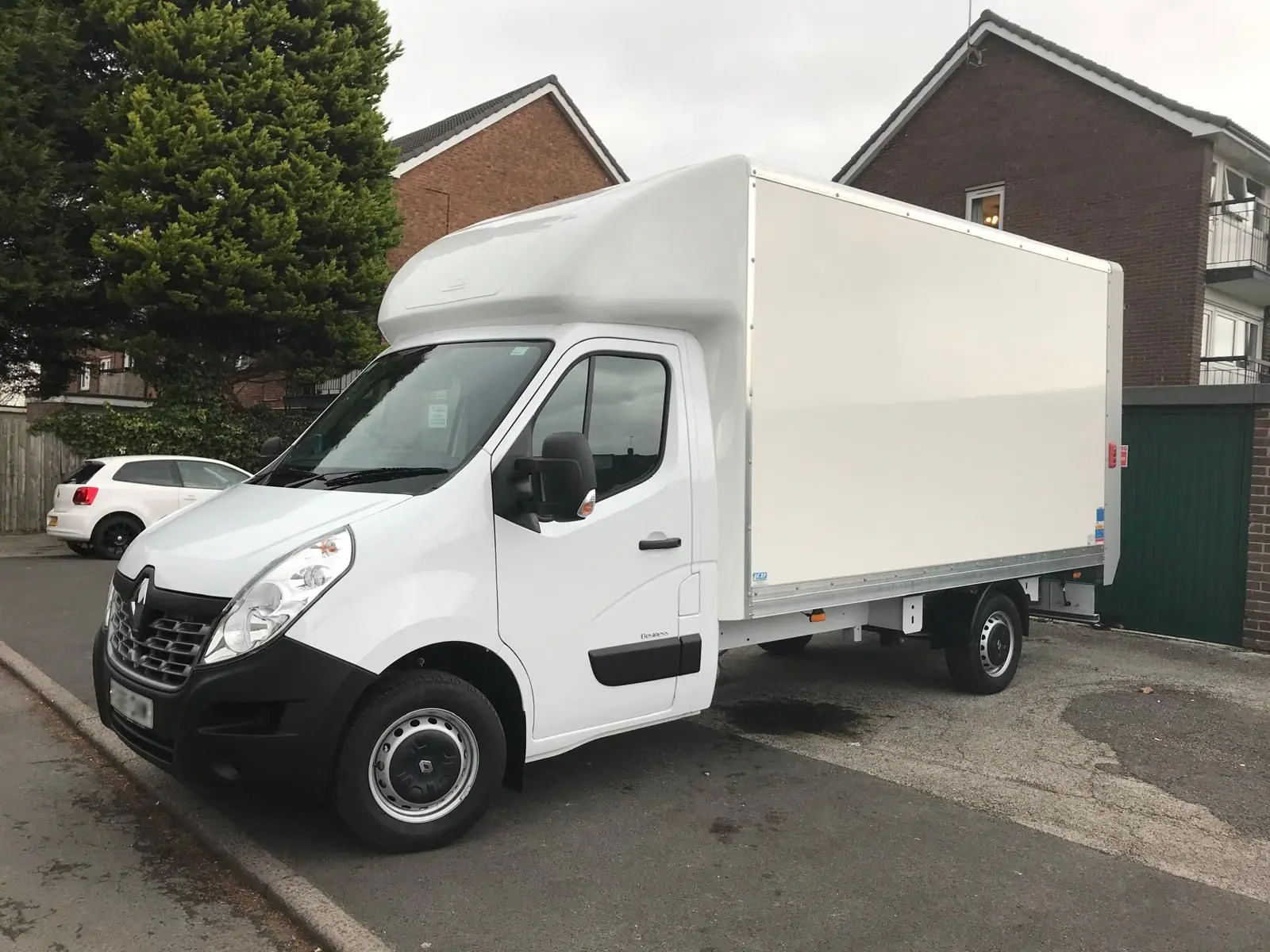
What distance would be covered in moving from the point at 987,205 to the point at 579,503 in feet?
68.0

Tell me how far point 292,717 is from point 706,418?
234cm

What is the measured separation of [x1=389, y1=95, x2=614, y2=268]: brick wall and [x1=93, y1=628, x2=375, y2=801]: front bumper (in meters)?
19.4

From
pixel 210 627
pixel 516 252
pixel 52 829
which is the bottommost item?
pixel 52 829

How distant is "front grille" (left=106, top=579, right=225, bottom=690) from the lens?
3771 millimetres

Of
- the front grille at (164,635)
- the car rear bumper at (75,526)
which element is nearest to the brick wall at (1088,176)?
the car rear bumper at (75,526)

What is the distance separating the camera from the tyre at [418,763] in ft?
12.7

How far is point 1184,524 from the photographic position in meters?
9.17

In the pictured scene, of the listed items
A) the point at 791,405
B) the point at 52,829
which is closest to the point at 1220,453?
the point at 791,405

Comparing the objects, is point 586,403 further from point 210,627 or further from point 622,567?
point 210,627

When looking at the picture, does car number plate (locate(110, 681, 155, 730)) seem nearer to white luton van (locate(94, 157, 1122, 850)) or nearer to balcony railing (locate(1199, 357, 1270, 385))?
white luton van (locate(94, 157, 1122, 850))

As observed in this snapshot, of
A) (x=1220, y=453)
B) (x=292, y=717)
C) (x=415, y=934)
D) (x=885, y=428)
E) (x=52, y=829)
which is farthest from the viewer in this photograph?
(x=1220, y=453)

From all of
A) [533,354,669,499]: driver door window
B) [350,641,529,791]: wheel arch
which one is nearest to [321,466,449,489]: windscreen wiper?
[533,354,669,499]: driver door window

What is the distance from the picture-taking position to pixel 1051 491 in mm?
7070

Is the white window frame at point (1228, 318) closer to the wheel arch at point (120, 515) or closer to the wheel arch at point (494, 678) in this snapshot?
the wheel arch at point (120, 515)
